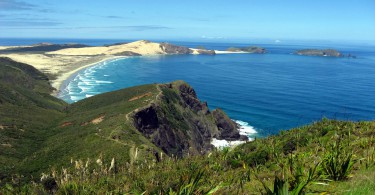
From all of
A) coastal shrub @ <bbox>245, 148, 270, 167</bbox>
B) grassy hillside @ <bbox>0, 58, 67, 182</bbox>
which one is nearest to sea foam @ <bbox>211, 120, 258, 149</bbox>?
grassy hillside @ <bbox>0, 58, 67, 182</bbox>

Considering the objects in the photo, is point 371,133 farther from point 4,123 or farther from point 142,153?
point 4,123

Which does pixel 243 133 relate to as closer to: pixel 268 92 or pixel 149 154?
pixel 149 154

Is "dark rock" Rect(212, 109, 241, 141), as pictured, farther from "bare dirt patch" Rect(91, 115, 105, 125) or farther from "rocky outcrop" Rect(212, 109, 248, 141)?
"bare dirt patch" Rect(91, 115, 105, 125)

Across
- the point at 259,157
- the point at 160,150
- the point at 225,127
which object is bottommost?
the point at 225,127

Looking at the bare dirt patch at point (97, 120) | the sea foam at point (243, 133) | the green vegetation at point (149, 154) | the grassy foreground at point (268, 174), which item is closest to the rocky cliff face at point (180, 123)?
the green vegetation at point (149, 154)

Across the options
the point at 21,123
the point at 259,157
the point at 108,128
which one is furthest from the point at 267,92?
the point at 259,157

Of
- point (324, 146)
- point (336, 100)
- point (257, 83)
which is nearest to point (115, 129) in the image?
point (324, 146)
